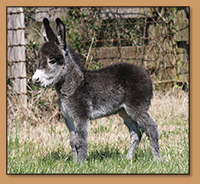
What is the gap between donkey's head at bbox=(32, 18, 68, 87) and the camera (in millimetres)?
3336

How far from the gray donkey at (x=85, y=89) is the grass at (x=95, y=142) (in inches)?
9.9

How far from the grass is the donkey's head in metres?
1.07

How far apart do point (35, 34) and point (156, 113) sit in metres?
2.81

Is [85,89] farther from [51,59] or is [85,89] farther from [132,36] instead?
[132,36]

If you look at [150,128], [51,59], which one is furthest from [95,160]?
[51,59]

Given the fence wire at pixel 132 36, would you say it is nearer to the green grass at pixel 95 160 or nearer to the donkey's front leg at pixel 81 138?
the green grass at pixel 95 160

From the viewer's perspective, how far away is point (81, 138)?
141 inches

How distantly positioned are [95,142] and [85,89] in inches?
54.3

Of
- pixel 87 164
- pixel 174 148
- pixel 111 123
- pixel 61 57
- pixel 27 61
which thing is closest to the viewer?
pixel 61 57

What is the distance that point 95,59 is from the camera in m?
6.02

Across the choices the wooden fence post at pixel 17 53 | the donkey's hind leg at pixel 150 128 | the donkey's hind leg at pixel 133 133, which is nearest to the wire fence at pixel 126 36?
the wooden fence post at pixel 17 53

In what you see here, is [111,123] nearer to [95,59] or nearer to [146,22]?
[95,59]

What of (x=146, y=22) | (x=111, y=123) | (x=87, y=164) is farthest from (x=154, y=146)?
(x=146, y=22)

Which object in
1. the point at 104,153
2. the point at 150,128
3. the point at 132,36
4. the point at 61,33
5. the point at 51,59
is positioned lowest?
the point at 104,153
